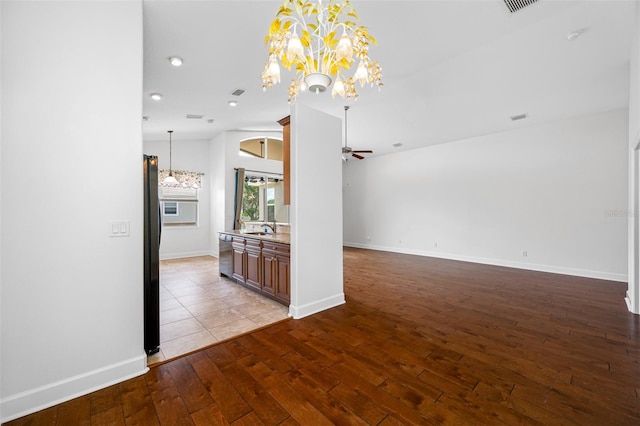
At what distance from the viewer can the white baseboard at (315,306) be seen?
3.21 metres

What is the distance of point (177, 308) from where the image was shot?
353 centimetres

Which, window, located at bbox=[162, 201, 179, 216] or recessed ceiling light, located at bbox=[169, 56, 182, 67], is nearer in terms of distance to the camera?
recessed ceiling light, located at bbox=[169, 56, 182, 67]

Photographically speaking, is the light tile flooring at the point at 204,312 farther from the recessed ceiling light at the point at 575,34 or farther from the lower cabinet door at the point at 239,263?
the recessed ceiling light at the point at 575,34

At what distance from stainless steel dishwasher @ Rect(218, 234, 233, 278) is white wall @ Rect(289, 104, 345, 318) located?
2.03 m

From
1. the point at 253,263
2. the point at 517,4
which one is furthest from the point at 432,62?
the point at 253,263

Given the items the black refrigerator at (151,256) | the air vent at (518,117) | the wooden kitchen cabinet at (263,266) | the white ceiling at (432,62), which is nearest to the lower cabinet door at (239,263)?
the wooden kitchen cabinet at (263,266)

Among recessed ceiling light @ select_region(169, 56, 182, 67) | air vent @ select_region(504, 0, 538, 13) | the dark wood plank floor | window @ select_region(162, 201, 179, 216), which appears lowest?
the dark wood plank floor

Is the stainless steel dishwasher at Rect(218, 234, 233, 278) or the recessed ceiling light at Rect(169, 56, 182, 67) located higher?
the recessed ceiling light at Rect(169, 56, 182, 67)

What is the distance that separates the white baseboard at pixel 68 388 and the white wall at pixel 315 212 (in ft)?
5.38

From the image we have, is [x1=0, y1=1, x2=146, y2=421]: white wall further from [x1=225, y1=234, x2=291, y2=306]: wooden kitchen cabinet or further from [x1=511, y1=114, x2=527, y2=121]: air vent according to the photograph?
[x1=511, y1=114, x2=527, y2=121]: air vent

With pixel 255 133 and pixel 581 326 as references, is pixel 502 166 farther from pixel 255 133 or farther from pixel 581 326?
pixel 255 133

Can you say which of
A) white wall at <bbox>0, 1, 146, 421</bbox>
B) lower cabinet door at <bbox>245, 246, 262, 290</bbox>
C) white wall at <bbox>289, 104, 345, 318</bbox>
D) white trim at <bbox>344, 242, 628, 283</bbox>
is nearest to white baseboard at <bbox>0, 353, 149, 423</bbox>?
white wall at <bbox>0, 1, 146, 421</bbox>

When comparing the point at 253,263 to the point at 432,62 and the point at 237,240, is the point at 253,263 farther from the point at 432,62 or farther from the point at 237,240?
the point at 432,62

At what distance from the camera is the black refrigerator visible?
2.38m
